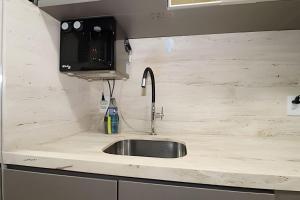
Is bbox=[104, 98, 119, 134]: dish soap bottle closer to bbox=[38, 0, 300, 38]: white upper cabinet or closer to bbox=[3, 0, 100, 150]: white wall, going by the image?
bbox=[3, 0, 100, 150]: white wall

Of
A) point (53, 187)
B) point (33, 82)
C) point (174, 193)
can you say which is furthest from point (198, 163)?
point (33, 82)

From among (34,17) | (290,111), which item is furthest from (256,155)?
(34,17)

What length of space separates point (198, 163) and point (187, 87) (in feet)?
2.40

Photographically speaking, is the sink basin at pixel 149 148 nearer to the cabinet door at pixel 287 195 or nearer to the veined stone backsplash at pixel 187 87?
the veined stone backsplash at pixel 187 87

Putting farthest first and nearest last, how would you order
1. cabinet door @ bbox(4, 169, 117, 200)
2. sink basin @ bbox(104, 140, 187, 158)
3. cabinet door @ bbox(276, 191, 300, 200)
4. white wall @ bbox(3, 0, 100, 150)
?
sink basin @ bbox(104, 140, 187, 158), white wall @ bbox(3, 0, 100, 150), cabinet door @ bbox(4, 169, 117, 200), cabinet door @ bbox(276, 191, 300, 200)

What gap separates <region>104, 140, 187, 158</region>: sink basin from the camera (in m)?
1.20

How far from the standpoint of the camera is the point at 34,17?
0.98 meters

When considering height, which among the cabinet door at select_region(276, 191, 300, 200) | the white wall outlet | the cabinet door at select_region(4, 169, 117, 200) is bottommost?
the cabinet door at select_region(4, 169, 117, 200)

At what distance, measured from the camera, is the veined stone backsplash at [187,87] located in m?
1.05

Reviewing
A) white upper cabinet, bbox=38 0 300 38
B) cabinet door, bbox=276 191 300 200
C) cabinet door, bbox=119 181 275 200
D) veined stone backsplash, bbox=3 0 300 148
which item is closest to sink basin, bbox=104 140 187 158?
veined stone backsplash, bbox=3 0 300 148

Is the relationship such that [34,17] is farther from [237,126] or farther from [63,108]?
[237,126]

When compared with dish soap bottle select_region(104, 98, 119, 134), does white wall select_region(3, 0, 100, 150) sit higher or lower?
higher

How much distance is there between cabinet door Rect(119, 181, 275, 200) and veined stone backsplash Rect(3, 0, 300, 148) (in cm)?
57

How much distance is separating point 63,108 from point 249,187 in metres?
1.03
